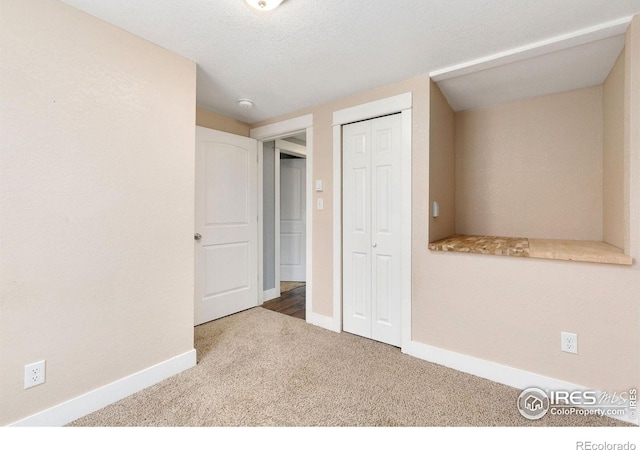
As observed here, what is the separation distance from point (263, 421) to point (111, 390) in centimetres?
92

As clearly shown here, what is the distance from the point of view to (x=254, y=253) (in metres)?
3.31

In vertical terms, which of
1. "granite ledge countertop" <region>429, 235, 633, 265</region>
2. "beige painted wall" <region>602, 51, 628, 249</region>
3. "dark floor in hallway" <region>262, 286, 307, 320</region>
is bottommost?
"dark floor in hallway" <region>262, 286, 307, 320</region>

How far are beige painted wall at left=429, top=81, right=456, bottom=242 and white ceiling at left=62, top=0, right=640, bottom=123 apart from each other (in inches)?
14.6

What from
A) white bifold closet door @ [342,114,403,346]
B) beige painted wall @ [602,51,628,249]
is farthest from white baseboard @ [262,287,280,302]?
beige painted wall @ [602,51,628,249]

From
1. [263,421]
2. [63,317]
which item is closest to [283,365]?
[263,421]

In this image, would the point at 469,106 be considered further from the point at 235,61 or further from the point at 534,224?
the point at 235,61

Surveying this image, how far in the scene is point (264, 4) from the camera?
1.39m

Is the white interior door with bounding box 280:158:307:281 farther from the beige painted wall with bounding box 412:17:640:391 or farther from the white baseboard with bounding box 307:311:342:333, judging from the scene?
the beige painted wall with bounding box 412:17:640:391

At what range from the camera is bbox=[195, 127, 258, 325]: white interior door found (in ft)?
9.12

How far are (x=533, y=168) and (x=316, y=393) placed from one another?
2569mm

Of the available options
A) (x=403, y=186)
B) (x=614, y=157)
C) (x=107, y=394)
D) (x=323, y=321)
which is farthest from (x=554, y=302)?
(x=107, y=394)

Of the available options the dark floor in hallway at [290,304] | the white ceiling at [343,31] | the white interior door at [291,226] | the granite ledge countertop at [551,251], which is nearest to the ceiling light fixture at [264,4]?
the white ceiling at [343,31]

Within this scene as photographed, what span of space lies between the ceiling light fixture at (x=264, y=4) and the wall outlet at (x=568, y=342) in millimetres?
2425

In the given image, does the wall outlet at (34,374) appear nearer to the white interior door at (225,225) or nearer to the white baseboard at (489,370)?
the white interior door at (225,225)
